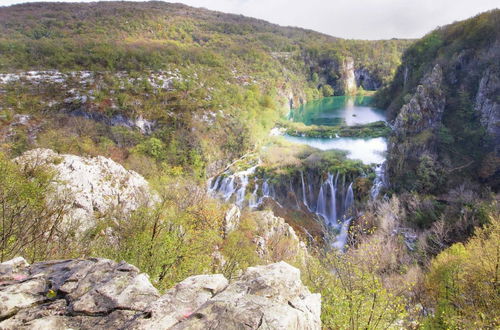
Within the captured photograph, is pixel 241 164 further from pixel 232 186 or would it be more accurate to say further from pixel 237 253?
pixel 237 253

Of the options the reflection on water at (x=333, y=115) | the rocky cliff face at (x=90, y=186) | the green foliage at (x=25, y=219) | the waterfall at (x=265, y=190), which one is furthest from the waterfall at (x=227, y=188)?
the reflection on water at (x=333, y=115)

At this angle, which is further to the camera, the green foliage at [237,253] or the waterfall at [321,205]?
the waterfall at [321,205]

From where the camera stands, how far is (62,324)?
15.5 feet

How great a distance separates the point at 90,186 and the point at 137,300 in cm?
1430

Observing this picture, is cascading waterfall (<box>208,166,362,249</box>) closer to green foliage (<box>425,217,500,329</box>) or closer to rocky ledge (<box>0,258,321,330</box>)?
green foliage (<box>425,217,500,329</box>)

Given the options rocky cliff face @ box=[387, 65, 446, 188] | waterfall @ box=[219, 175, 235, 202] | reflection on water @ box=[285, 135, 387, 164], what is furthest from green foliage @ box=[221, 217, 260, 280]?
reflection on water @ box=[285, 135, 387, 164]

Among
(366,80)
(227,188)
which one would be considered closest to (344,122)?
(227,188)

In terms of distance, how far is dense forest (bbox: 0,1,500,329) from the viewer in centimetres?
1080

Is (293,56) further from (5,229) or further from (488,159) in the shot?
(5,229)

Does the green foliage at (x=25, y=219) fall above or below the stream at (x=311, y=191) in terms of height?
above

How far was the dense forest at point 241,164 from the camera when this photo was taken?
35.4 feet

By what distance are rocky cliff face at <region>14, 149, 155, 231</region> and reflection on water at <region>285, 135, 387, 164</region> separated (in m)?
35.1

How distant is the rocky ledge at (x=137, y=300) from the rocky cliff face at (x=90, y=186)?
803 cm

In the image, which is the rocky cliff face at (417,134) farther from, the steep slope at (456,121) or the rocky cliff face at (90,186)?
the rocky cliff face at (90,186)
